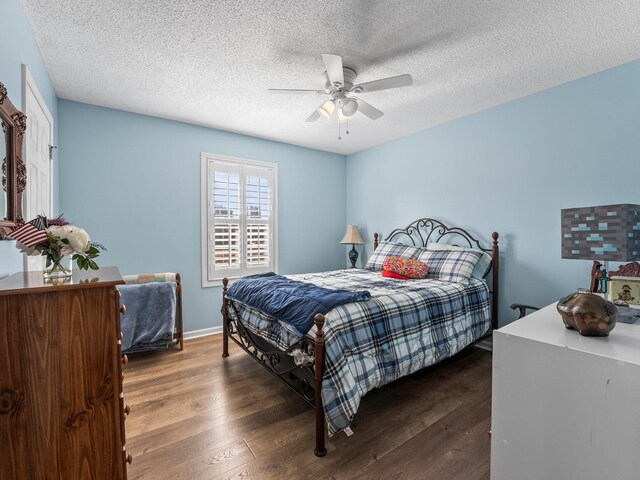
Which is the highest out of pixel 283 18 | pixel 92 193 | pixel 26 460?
pixel 283 18

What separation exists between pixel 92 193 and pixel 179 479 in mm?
2771

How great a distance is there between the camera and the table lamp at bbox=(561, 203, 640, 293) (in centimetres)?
133

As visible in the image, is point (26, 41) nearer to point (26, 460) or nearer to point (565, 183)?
point (26, 460)

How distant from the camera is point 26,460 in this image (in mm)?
948

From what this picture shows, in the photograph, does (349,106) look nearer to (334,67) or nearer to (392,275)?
(334,67)

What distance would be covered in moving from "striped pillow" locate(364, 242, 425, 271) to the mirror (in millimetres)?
3224

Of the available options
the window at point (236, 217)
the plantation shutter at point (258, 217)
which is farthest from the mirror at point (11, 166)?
the plantation shutter at point (258, 217)

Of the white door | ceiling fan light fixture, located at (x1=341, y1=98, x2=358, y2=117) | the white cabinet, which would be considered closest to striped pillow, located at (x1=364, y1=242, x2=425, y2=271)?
ceiling fan light fixture, located at (x1=341, y1=98, x2=358, y2=117)

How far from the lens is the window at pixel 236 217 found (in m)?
3.71

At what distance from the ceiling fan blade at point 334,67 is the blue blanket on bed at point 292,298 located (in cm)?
152

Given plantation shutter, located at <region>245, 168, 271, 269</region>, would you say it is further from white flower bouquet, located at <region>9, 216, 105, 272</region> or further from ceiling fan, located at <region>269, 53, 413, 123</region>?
white flower bouquet, located at <region>9, 216, 105, 272</region>

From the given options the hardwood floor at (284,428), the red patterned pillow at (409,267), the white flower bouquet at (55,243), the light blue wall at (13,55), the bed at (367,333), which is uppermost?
the light blue wall at (13,55)

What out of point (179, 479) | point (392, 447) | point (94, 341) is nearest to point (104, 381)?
point (94, 341)

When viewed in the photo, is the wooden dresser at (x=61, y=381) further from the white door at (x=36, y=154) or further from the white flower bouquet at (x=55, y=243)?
the white door at (x=36, y=154)
